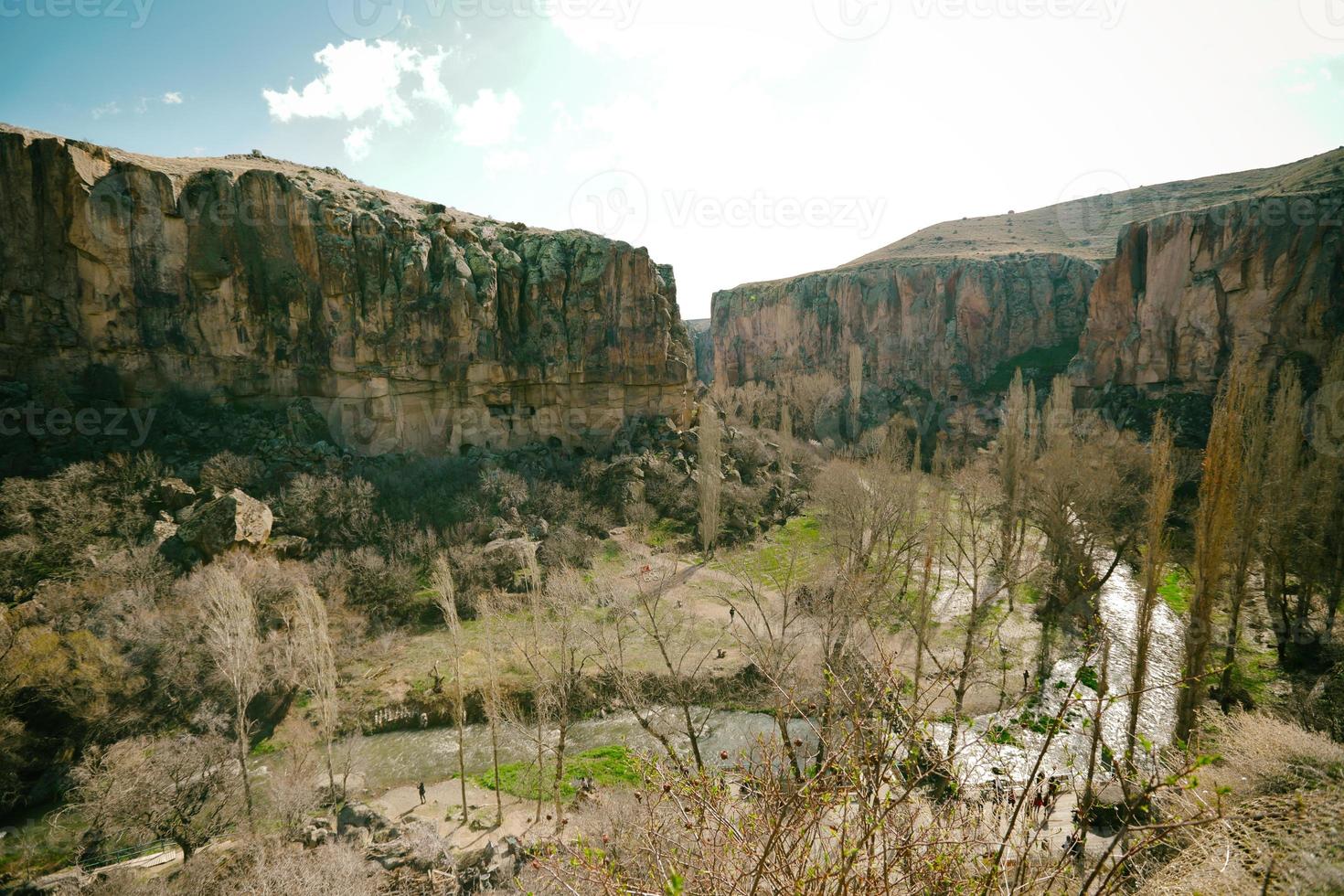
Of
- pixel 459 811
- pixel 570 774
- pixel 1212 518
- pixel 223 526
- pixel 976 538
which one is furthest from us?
pixel 976 538

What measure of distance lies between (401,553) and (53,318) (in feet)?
51.6

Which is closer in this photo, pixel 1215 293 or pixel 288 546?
pixel 288 546

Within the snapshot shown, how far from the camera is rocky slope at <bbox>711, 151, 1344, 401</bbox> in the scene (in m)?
27.3

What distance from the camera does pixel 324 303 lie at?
84.1 feet

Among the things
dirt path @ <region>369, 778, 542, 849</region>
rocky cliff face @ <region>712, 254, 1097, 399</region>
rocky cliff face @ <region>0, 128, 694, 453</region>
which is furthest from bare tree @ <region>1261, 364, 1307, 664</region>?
rocky cliff face @ <region>712, 254, 1097, 399</region>

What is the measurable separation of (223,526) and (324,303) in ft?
39.7

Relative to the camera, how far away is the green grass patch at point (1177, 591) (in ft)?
64.1

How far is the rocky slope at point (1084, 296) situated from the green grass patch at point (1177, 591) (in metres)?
9.19

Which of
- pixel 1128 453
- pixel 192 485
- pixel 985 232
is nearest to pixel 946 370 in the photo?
pixel 1128 453

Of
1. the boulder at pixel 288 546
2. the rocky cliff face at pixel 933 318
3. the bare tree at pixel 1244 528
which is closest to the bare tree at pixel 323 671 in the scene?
the boulder at pixel 288 546

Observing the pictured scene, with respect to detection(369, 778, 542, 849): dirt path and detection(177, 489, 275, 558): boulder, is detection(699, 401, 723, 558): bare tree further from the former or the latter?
detection(177, 489, 275, 558): boulder

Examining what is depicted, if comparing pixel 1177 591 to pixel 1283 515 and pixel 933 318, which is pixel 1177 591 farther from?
pixel 933 318

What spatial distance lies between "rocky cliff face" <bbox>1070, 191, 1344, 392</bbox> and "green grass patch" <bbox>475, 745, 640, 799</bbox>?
1055 inches

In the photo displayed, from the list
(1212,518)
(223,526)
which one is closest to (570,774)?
(223,526)
